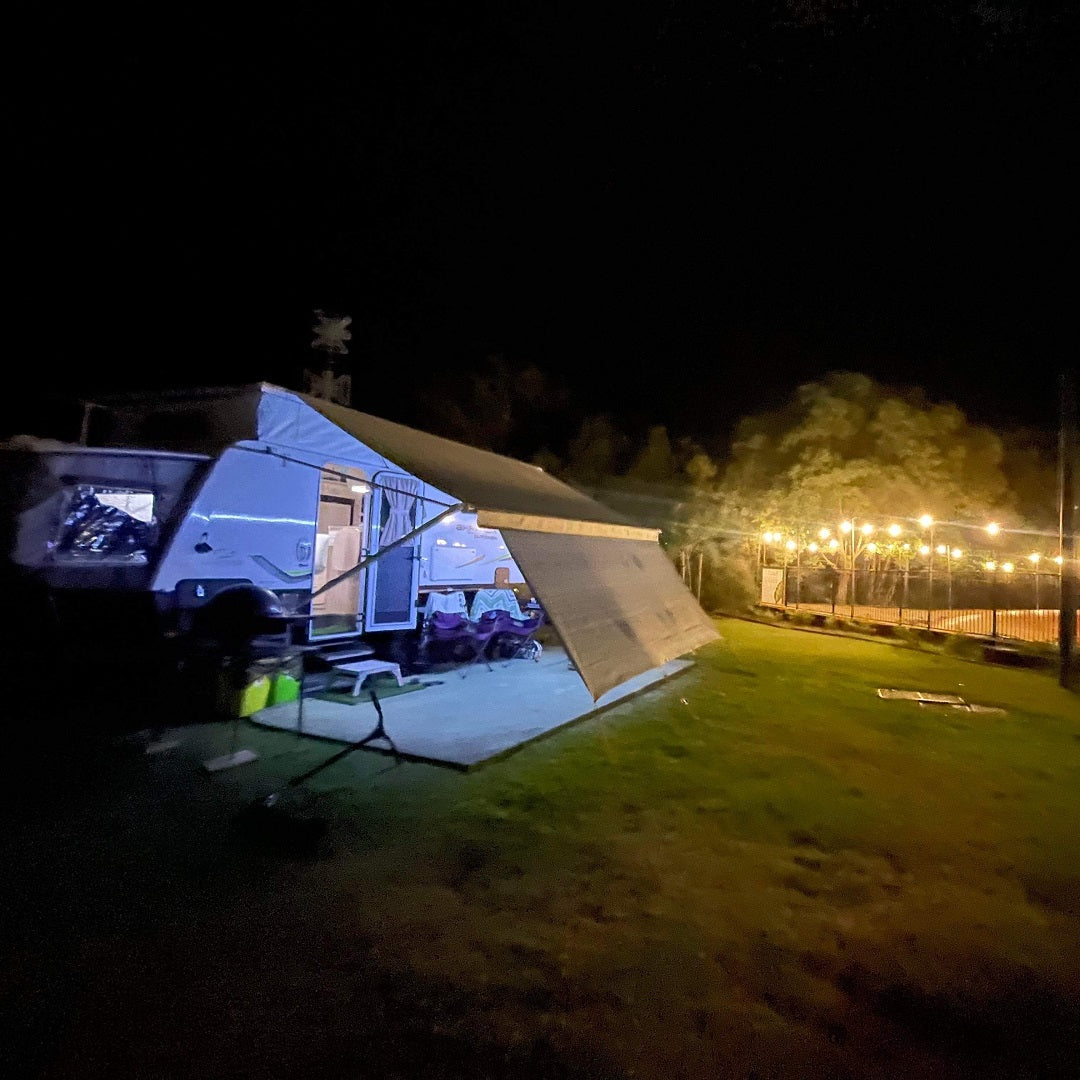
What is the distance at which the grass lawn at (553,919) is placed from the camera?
105 inches

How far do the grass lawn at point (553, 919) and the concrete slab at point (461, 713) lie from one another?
413mm

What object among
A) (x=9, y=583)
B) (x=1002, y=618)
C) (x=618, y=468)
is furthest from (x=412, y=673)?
(x=618, y=468)

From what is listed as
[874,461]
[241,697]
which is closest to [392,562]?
[241,697]

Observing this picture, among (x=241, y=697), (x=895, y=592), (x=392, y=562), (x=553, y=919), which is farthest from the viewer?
(x=895, y=592)

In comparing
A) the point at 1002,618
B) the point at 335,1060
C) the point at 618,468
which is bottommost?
the point at 335,1060

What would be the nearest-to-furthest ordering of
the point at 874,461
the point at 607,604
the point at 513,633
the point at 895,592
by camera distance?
the point at 607,604
the point at 513,633
the point at 874,461
the point at 895,592

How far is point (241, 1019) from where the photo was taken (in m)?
2.72

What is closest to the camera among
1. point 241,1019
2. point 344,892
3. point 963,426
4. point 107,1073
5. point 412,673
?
point 107,1073

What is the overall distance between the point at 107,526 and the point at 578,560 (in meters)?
4.25

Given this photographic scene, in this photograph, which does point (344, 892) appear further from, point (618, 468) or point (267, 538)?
point (618, 468)

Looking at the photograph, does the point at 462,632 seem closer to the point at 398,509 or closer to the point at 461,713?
the point at 398,509

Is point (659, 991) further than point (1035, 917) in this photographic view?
No

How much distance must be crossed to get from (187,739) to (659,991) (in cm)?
495

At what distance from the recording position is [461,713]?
7.41 metres
